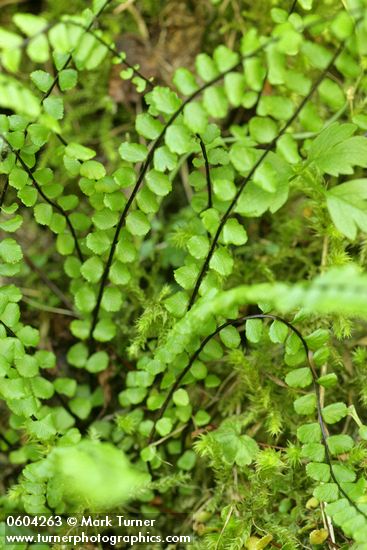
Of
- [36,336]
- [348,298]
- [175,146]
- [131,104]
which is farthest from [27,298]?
[348,298]

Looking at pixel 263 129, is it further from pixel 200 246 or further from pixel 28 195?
pixel 28 195

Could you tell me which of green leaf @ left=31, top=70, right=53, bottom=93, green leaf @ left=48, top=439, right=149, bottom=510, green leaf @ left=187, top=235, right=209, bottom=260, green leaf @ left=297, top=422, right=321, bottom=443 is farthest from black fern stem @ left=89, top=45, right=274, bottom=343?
green leaf @ left=297, top=422, right=321, bottom=443

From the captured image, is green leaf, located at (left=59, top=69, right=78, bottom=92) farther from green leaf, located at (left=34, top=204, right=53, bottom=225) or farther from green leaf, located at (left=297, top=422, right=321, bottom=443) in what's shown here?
green leaf, located at (left=297, top=422, right=321, bottom=443)

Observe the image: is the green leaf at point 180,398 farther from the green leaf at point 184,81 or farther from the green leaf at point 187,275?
the green leaf at point 184,81

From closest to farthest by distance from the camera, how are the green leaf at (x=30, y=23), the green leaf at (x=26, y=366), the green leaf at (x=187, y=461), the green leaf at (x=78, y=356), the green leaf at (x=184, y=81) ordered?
1. the green leaf at (x=30, y=23)
2. the green leaf at (x=184, y=81)
3. the green leaf at (x=26, y=366)
4. the green leaf at (x=187, y=461)
5. the green leaf at (x=78, y=356)

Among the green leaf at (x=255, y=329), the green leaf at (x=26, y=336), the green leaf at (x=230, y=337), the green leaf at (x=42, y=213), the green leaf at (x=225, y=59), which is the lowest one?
the green leaf at (x=255, y=329)

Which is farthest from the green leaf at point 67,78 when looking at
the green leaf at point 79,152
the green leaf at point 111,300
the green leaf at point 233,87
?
the green leaf at point 111,300

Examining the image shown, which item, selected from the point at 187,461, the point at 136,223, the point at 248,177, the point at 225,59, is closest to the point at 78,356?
the point at 187,461

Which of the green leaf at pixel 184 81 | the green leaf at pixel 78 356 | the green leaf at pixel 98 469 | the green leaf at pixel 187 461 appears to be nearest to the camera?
the green leaf at pixel 98 469

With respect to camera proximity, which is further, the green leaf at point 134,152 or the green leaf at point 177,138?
the green leaf at point 134,152
